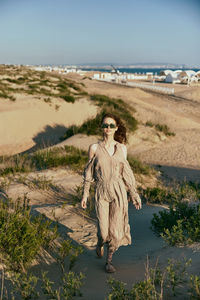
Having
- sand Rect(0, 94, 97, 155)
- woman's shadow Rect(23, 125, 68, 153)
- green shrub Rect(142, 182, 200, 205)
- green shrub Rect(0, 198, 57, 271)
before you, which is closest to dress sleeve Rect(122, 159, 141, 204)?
green shrub Rect(0, 198, 57, 271)

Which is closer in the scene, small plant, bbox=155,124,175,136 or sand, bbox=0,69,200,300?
sand, bbox=0,69,200,300

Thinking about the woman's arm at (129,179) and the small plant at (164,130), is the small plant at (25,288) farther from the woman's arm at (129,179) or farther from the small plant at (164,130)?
the small plant at (164,130)

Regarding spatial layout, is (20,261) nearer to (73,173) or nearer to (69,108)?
(73,173)

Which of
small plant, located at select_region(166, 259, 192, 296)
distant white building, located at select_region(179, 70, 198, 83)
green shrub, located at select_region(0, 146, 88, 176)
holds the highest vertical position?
distant white building, located at select_region(179, 70, 198, 83)

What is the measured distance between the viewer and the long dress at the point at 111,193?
3.21 m

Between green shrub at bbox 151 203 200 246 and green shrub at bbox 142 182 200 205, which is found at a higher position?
green shrub at bbox 151 203 200 246

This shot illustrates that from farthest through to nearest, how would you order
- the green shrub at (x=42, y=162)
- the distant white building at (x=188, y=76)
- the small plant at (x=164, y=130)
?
the distant white building at (x=188, y=76) < the small plant at (x=164, y=130) < the green shrub at (x=42, y=162)

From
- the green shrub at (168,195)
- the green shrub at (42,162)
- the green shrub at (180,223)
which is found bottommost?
the green shrub at (168,195)

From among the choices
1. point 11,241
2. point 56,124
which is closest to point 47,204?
point 11,241

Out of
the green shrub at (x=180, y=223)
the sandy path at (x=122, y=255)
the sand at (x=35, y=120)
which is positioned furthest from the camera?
the sand at (x=35, y=120)

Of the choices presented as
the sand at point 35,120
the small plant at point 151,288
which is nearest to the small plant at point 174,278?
the small plant at point 151,288

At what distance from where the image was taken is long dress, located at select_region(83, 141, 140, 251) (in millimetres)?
3215

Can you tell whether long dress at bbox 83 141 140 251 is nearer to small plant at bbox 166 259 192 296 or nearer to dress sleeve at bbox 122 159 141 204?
dress sleeve at bbox 122 159 141 204

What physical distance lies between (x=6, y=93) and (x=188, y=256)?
724 inches
